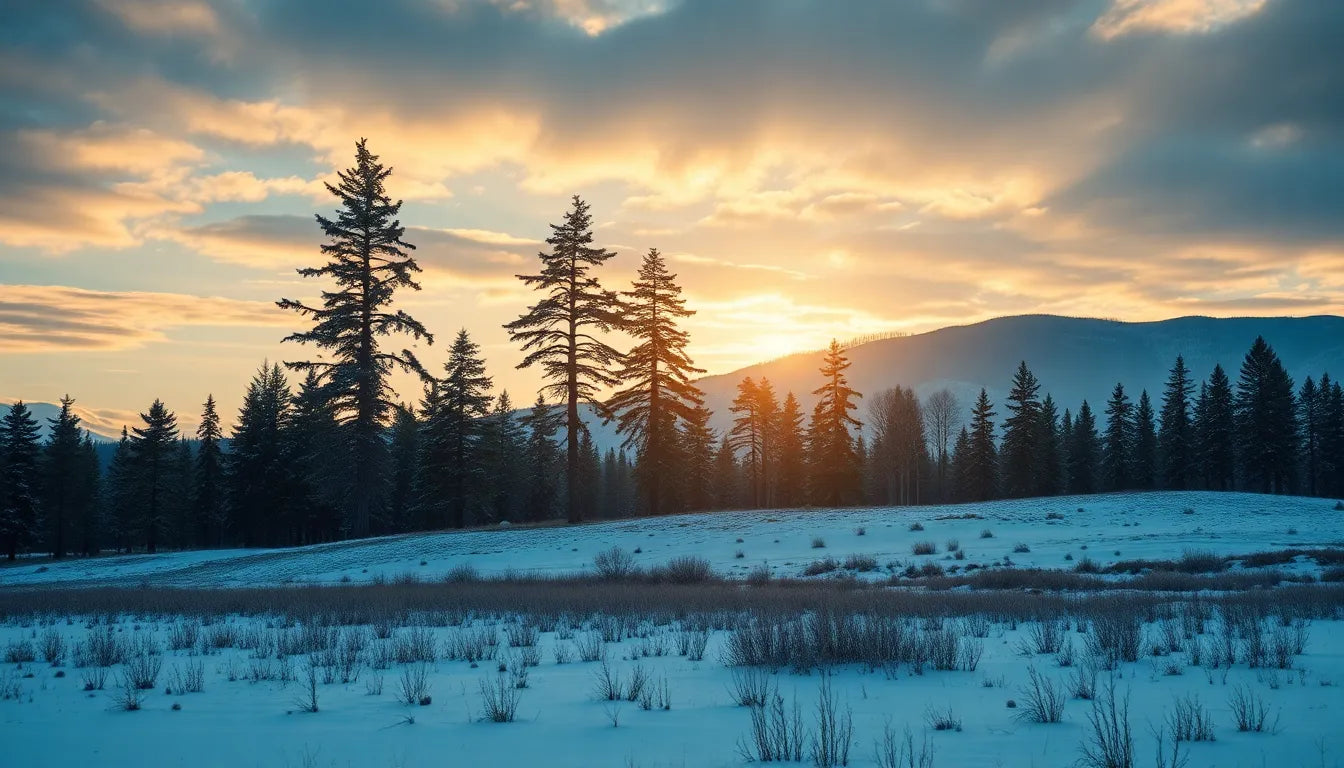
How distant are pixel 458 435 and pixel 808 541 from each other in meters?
33.5

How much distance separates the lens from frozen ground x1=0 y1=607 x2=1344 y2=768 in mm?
5406

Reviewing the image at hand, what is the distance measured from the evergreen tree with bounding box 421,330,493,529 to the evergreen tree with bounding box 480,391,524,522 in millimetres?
2913

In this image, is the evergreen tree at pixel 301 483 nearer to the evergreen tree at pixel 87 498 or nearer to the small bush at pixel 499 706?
the evergreen tree at pixel 87 498

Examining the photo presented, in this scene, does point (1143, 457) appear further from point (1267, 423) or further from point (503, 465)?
point (503, 465)

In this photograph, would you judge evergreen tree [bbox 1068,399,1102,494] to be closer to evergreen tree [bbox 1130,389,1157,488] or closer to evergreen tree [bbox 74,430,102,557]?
evergreen tree [bbox 1130,389,1157,488]

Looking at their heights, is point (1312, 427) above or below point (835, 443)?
above

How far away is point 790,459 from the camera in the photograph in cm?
7500

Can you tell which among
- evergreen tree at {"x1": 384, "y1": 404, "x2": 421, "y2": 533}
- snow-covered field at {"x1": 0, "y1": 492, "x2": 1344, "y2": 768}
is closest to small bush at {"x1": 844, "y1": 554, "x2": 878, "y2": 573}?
snow-covered field at {"x1": 0, "y1": 492, "x2": 1344, "y2": 768}

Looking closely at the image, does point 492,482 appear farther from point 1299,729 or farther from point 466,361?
point 1299,729

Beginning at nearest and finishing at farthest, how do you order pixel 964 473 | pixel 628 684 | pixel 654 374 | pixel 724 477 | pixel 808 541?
pixel 628 684, pixel 808 541, pixel 654 374, pixel 964 473, pixel 724 477

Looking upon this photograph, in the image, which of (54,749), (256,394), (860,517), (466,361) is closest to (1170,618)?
(54,749)

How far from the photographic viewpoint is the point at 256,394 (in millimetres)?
59125

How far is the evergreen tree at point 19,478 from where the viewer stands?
180 feet

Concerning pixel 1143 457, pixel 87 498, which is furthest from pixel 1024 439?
pixel 87 498
